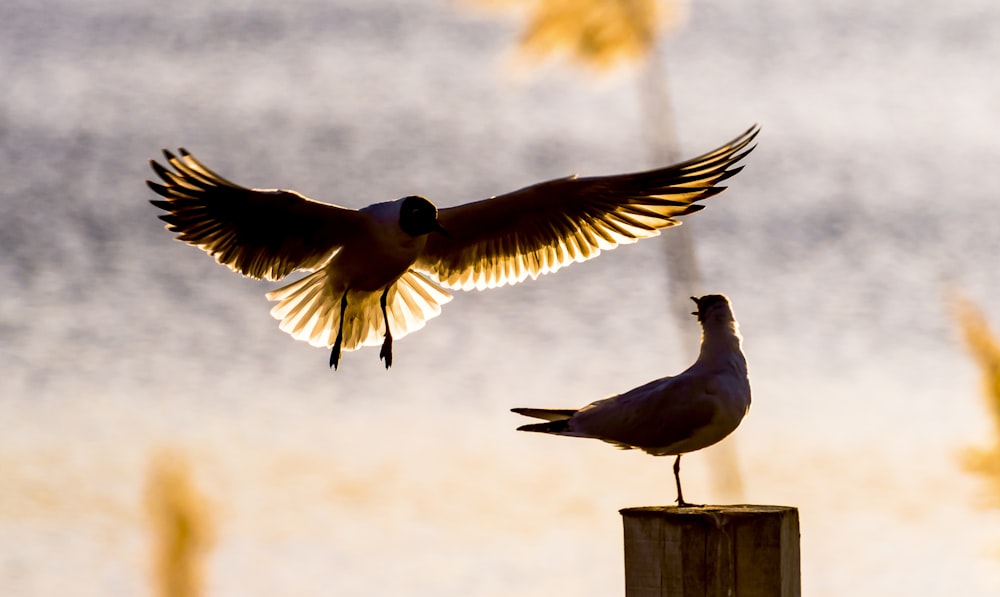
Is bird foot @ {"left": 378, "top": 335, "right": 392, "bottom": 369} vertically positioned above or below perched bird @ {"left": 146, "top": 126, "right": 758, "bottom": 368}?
below

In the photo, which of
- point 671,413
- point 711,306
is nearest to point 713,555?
point 671,413

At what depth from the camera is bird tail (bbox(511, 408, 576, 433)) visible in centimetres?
476

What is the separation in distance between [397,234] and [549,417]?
2.75 m

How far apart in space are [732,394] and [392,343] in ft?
12.4

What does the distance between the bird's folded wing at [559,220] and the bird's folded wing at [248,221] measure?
829 millimetres

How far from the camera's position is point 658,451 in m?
4.96

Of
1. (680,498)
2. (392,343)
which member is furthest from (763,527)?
(392,343)

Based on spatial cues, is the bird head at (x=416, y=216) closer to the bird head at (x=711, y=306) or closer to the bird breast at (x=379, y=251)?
the bird breast at (x=379, y=251)

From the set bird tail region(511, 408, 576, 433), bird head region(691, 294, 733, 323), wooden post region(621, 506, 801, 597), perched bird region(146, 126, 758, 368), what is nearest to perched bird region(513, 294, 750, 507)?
bird tail region(511, 408, 576, 433)

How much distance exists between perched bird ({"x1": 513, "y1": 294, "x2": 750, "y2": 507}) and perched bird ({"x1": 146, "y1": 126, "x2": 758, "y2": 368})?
2.42 metres

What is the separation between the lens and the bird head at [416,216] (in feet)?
24.2

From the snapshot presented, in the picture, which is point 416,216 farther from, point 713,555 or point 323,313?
point 713,555

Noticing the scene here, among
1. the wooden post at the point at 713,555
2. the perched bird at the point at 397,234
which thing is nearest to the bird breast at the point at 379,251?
the perched bird at the point at 397,234

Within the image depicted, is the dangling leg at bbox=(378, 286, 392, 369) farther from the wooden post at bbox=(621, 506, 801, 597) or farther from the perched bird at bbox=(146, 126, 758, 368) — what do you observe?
the wooden post at bbox=(621, 506, 801, 597)
